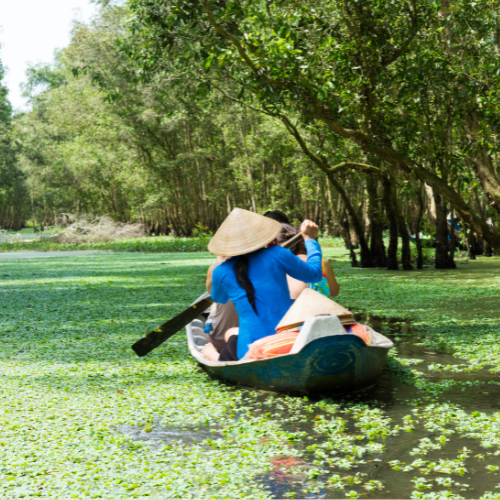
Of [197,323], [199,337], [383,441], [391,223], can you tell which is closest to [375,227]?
[391,223]

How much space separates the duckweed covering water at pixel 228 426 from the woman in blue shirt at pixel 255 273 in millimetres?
558

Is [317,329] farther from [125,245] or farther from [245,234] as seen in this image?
[125,245]

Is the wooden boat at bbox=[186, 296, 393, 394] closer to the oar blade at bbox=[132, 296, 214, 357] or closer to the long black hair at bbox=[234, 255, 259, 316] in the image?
the long black hair at bbox=[234, 255, 259, 316]

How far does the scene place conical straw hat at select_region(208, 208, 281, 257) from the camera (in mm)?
4625

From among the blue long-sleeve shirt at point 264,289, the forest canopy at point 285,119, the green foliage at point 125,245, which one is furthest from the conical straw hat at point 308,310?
the green foliage at point 125,245

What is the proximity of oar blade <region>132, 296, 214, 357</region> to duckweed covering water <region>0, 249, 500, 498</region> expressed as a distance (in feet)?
0.69

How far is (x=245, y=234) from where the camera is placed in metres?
4.68

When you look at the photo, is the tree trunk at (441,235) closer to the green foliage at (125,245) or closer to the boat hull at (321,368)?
the boat hull at (321,368)

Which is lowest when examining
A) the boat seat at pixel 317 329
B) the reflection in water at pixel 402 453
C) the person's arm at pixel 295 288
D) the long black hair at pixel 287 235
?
the reflection in water at pixel 402 453

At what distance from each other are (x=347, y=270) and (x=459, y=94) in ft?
24.7

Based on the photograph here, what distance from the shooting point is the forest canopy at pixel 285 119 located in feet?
29.6

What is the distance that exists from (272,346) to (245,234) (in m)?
0.84

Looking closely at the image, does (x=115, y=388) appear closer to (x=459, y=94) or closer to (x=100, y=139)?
(x=459, y=94)

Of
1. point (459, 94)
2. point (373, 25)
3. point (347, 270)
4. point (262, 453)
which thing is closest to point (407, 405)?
point (262, 453)
